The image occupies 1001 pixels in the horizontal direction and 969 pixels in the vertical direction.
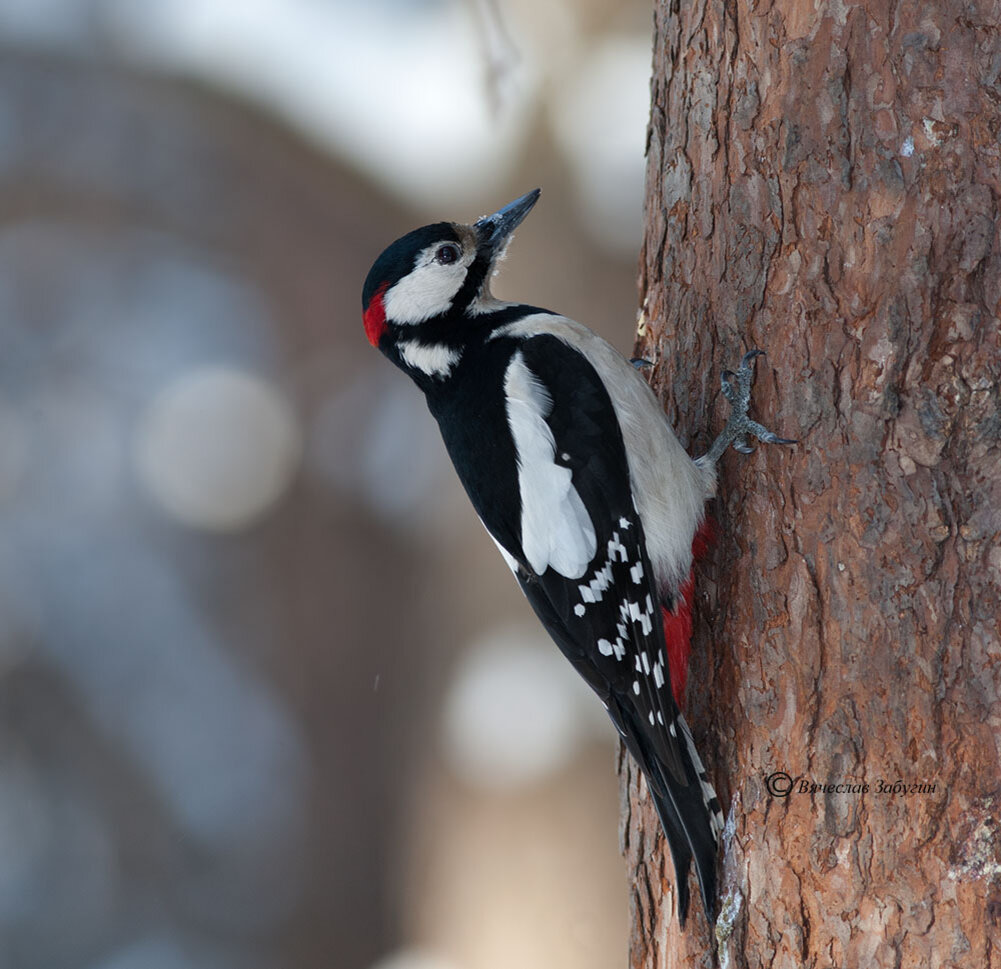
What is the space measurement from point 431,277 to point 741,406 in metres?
0.72

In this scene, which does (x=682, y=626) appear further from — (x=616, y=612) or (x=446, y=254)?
(x=446, y=254)

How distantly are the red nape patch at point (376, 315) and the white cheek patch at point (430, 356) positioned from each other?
63 mm

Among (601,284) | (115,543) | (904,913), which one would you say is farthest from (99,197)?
(904,913)

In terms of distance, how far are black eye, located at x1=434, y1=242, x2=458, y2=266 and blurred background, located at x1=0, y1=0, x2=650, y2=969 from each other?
139 cm

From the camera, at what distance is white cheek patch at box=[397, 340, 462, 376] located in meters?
1.99

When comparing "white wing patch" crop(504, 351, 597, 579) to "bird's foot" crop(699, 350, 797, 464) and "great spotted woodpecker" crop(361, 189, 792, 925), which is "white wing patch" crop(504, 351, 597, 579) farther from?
"bird's foot" crop(699, 350, 797, 464)

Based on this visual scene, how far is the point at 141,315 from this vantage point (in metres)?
3.57

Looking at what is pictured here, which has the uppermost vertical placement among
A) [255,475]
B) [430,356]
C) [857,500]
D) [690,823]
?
[255,475]

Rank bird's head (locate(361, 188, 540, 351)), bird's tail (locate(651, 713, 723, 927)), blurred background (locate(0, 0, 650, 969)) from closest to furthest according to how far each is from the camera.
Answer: bird's tail (locate(651, 713, 723, 927))
bird's head (locate(361, 188, 540, 351))
blurred background (locate(0, 0, 650, 969))

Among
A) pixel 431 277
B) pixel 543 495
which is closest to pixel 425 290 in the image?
pixel 431 277

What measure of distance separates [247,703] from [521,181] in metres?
2.12

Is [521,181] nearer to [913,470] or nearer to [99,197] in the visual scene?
[99,197]

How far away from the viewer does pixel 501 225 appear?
2094mm

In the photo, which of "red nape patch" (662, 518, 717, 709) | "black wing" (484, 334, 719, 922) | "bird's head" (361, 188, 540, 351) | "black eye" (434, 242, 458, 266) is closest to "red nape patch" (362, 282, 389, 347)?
"bird's head" (361, 188, 540, 351)
